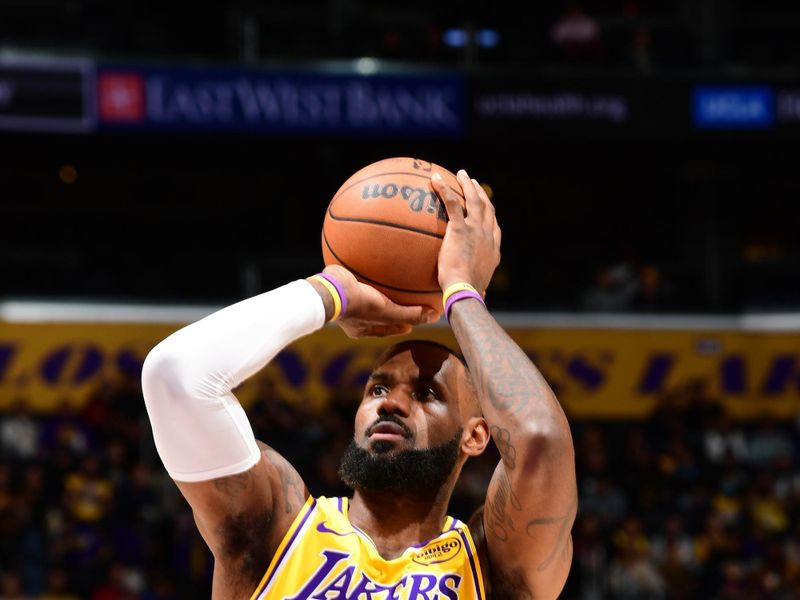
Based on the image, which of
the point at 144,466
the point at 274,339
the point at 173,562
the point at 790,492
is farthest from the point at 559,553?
the point at 790,492

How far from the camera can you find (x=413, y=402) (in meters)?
3.22

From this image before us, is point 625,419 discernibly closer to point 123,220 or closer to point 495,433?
point 123,220

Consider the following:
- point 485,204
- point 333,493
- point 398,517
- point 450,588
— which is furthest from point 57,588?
point 485,204

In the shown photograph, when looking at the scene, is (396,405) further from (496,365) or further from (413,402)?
(496,365)

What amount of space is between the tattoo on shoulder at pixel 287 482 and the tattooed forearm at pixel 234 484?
6.6 inches

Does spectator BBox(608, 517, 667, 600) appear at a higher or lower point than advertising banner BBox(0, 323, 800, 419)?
lower

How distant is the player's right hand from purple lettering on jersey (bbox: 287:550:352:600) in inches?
22.4

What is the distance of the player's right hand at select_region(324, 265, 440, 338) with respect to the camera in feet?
10.1

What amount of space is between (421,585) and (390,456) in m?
0.34

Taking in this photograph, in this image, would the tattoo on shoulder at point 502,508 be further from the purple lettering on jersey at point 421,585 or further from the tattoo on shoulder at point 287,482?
the tattoo on shoulder at point 287,482

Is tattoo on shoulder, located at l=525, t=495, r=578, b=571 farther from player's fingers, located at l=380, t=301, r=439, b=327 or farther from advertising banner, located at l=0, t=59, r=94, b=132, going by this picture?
advertising banner, located at l=0, t=59, r=94, b=132

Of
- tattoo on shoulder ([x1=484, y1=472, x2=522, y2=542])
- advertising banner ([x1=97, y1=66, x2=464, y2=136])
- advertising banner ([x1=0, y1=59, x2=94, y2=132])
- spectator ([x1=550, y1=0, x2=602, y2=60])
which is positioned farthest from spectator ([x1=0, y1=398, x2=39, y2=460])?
tattoo on shoulder ([x1=484, y1=472, x2=522, y2=542])

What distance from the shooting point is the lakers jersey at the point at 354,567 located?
117 inches

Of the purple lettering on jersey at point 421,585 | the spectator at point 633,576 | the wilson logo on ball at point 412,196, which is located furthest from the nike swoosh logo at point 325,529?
the spectator at point 633,576
